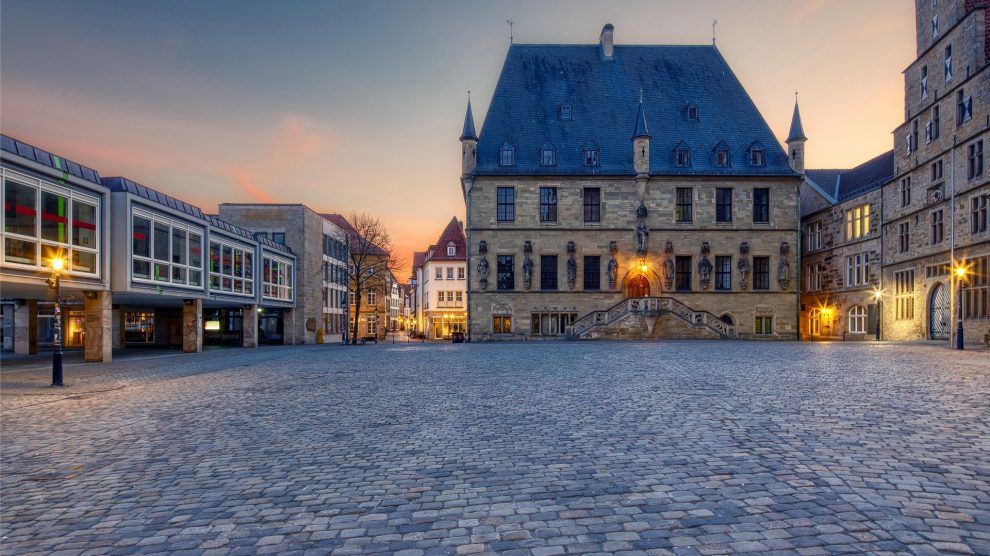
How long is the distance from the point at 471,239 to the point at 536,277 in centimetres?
529

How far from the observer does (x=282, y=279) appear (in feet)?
120

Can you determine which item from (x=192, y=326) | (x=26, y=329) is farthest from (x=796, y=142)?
(x=26, y=329)

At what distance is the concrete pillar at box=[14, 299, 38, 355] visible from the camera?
26.5m

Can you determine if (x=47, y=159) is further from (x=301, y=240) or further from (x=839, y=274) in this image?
(x=839, y=274)

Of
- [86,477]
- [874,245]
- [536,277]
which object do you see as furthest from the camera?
[536,277]

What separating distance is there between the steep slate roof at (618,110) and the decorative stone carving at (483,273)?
6.15 metres

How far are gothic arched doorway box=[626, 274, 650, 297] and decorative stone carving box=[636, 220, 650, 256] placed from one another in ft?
5.86

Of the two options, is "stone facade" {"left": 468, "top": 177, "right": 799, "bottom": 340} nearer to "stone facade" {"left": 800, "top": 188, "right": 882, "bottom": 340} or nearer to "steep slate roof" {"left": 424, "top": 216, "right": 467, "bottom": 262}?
"stone facade" {"left": 800, "top": 188, "right": 882, "bottom": 340}

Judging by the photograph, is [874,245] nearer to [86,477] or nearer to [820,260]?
[820,260]

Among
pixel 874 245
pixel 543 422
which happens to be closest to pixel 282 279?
pixel 543 422

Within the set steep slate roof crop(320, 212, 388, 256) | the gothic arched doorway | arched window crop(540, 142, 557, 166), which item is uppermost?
arched window crop(540, 142, 557, 166)

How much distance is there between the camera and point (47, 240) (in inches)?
669

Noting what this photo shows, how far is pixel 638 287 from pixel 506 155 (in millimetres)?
13259

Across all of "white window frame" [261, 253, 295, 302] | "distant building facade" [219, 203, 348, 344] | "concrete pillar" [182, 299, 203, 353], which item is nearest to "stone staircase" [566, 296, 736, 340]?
"distant building facade" [219, 203, 348, 344]
